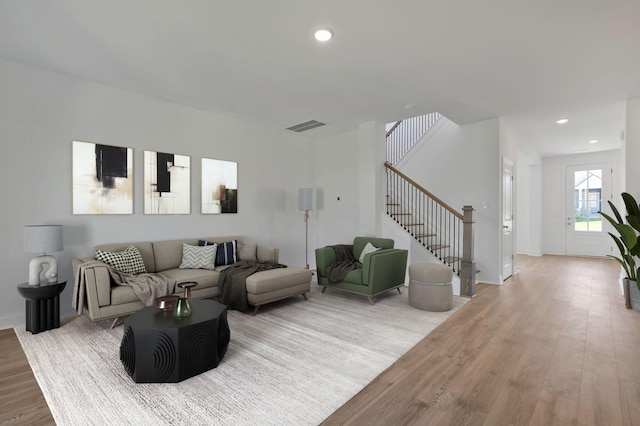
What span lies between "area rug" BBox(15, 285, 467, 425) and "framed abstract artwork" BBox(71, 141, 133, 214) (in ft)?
4.58

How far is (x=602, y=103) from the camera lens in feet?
15.5

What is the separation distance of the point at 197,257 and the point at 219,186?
1359 mm

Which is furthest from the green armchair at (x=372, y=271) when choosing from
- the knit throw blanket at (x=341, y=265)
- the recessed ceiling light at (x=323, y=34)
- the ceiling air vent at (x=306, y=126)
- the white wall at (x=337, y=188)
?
the recessed ceiling light at (x=323, y=34)

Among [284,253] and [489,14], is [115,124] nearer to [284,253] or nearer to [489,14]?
[284,253]

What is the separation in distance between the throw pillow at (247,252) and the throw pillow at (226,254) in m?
0.14

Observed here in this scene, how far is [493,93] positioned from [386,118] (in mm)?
1725

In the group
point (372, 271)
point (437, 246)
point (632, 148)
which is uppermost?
point (632, 148)

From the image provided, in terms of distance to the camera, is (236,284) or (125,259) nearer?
(125,259)

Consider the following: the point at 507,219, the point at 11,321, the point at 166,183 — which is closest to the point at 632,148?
the point at 507,219

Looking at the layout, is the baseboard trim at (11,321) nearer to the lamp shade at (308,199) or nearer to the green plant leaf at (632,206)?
the lamp shade at (308,199)

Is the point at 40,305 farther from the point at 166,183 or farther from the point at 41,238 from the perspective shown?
the point at 166,183

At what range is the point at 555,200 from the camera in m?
8.93

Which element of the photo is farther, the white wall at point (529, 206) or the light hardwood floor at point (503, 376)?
the white wall at point (529, 206)

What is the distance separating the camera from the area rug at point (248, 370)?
199 centimetres
